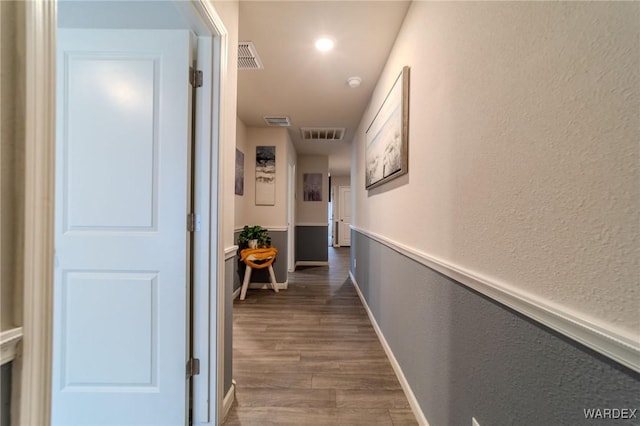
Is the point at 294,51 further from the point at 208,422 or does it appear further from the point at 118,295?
the point at 208,422

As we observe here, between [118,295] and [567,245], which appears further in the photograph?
[118,295]

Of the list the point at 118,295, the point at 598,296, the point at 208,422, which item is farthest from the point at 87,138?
the point at 598,296

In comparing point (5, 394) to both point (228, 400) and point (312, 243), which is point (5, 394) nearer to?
point (228, 400)

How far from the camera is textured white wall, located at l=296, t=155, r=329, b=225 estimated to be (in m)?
5.61

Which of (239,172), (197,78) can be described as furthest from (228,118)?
(239,172)

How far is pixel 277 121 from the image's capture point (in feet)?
12.2

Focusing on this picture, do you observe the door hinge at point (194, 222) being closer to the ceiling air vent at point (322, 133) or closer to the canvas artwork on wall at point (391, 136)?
the canvas artwork on wall at point (391, 136)

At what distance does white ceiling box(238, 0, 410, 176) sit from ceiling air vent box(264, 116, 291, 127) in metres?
0.12

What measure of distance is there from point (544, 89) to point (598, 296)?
0.47 meters

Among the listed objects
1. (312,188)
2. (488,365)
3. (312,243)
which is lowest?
(312,243)

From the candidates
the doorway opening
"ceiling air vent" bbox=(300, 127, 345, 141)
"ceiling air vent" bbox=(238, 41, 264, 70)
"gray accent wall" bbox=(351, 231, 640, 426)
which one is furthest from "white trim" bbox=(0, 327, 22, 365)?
"ceiling air vent" bbox=(300, 127, 345, 141)

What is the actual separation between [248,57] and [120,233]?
1.64 m

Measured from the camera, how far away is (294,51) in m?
2.08

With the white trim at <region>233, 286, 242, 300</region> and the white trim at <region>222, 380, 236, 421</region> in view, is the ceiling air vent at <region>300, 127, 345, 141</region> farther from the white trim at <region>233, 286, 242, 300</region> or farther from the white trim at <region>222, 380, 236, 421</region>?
the white trim at <region>222, 380, 236, 421</region>
